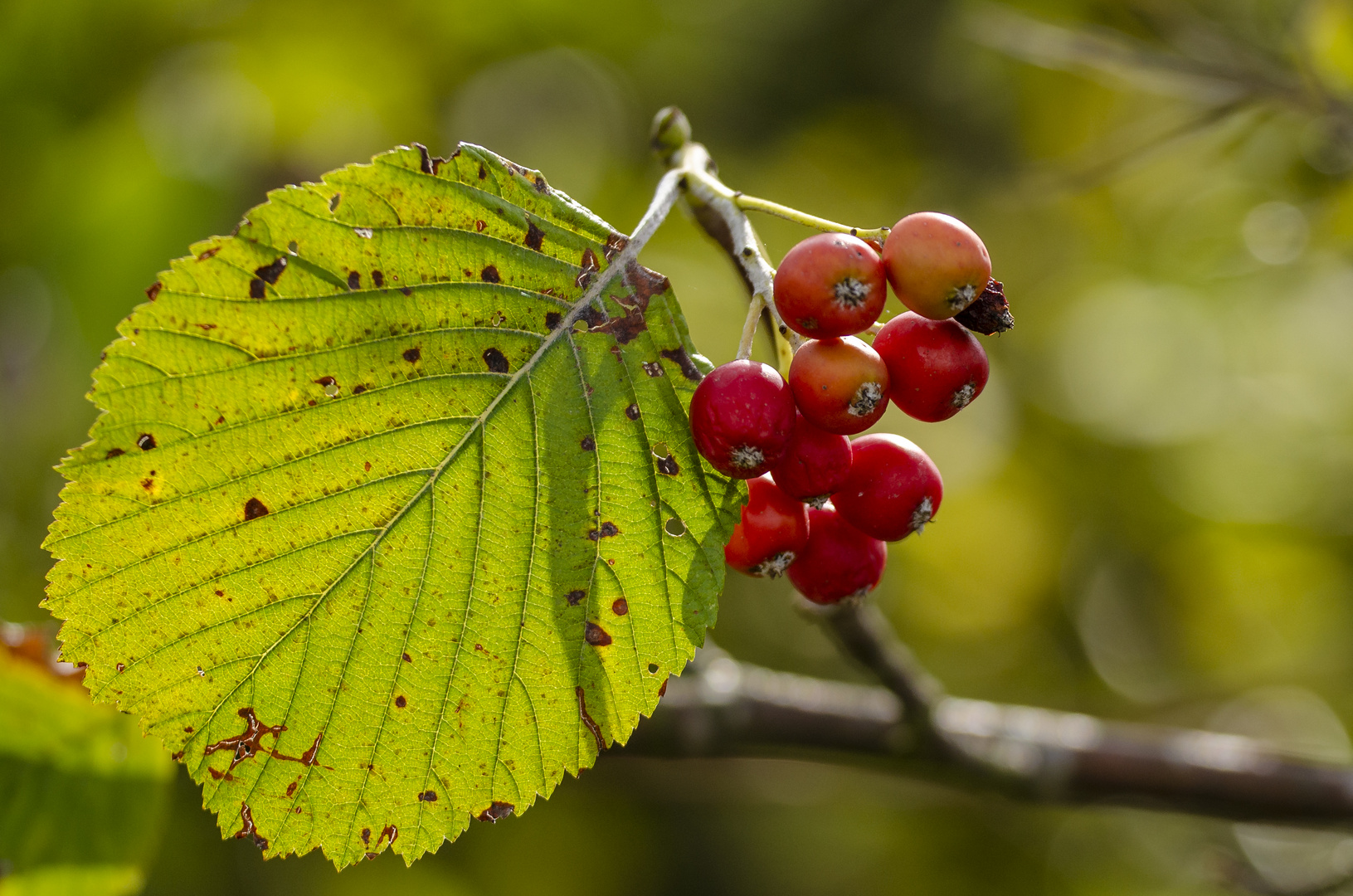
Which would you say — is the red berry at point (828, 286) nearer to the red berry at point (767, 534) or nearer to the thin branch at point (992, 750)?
the red berry at point (767, 534)

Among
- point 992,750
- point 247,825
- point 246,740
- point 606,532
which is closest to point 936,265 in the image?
point 606,532

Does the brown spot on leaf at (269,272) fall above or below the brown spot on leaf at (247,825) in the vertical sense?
above

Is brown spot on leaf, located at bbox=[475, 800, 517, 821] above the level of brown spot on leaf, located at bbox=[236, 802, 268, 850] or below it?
below

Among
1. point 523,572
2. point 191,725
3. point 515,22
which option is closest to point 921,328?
point 523,572

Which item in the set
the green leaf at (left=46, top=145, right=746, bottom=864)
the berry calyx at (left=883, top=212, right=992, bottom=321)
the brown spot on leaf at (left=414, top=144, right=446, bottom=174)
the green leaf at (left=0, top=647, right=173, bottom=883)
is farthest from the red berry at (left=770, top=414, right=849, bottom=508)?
the green leaf at (left=0, top=647, right=173, bottom=883)

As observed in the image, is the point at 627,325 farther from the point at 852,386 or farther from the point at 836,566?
the point at 836,566

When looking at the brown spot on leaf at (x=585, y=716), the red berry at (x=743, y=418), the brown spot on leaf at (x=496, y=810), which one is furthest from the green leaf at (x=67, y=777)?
the red berry at (x=743, y=418)

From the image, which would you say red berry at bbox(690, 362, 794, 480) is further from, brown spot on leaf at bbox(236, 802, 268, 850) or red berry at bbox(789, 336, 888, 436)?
brown spot on leaf at bbox(236, 802, 268, 850)

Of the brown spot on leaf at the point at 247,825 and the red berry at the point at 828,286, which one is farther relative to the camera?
the brown spot on leaf at the point at 247,825
